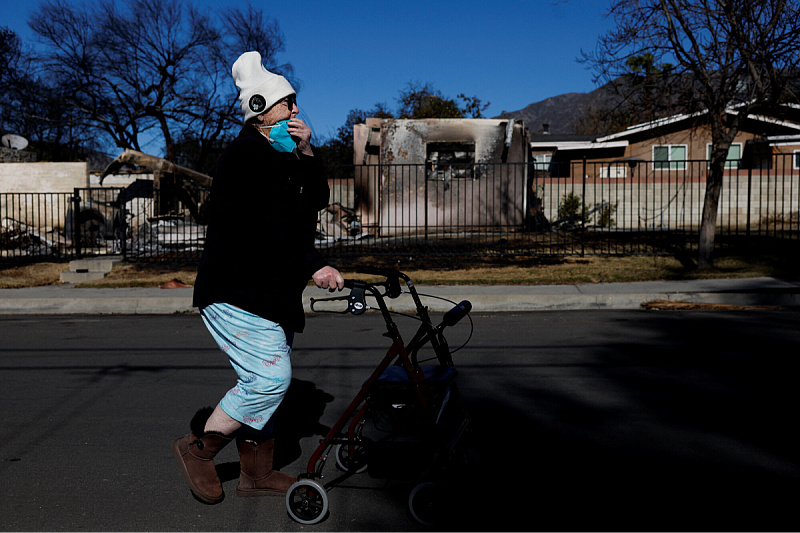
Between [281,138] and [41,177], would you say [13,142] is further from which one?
[281,138]

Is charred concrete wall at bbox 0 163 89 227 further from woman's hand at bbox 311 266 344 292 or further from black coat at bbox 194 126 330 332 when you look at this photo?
woman's hand at bbox 311 266 344 292

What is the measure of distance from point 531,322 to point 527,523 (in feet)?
19.4

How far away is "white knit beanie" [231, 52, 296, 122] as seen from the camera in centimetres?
337

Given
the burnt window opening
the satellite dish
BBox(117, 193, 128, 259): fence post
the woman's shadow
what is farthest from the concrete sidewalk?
the satellite dish

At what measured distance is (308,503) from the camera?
11.2ft

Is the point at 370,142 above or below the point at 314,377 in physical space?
above

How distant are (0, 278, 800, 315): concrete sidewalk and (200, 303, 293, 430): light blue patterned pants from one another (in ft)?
22.6

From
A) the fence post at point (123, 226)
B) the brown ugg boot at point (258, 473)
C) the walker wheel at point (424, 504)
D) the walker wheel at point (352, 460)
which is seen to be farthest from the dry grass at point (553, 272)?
the walker wheel at point (424, 504)

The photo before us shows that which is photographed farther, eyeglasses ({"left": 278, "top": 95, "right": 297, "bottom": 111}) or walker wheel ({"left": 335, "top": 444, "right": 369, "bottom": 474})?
walker wheel ({"left": 335, "top": 444, "right": 369, "bottom": 474})

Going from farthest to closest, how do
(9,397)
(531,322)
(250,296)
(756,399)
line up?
(531,322), (9,397), (756,399), (250,296)

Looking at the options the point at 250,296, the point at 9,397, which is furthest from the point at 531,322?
the point at 250,296

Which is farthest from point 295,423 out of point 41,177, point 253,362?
point 41,177

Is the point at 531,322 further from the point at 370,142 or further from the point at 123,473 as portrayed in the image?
the point at 370,142

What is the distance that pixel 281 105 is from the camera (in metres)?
3.42
